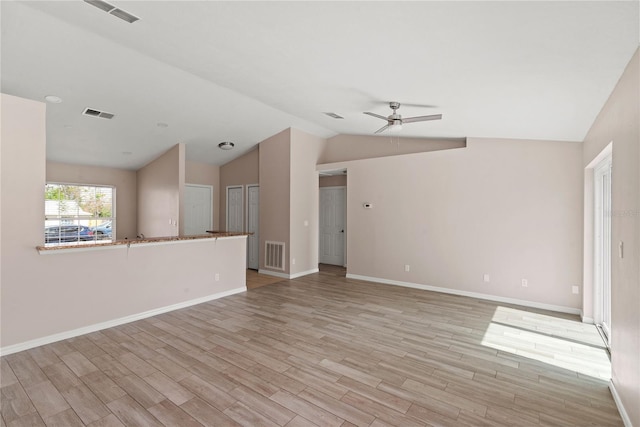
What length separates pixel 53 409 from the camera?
2.16m

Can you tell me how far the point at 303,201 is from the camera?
6730 mm

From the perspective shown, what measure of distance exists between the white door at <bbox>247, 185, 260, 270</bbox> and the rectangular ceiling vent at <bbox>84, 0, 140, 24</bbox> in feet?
15.6

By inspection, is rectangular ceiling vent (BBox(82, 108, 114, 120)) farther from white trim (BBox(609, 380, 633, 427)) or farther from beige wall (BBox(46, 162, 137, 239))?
white trim (BBox(609, 380, 633, 427))

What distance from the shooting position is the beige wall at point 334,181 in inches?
311

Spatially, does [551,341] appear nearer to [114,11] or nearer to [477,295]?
[477,295]

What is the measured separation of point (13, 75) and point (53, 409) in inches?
141

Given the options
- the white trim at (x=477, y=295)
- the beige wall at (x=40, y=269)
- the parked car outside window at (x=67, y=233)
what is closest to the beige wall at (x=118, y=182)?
the parked car outside window at (x=67, y=233)

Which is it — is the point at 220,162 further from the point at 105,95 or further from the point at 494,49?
the point at 494,49

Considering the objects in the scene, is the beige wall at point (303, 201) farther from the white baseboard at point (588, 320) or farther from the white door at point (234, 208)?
the white baseboard at point (588, 320)

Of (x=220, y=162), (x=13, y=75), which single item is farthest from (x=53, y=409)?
(x=220, y=162)

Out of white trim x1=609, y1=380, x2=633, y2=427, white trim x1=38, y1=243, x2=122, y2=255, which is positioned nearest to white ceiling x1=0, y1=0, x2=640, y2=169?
white trim x1=38, y1=243, x2=122, y2=255

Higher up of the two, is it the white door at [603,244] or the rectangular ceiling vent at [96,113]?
the rectangular ceiling vent at [96,113]

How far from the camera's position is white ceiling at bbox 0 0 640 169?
1984mm

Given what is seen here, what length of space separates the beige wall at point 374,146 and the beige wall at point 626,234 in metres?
3.06
